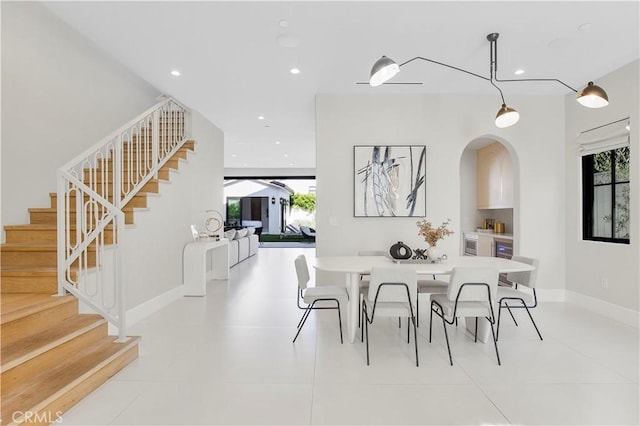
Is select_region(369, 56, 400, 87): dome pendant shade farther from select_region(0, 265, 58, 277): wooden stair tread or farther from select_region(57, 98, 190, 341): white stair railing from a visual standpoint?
select_region(0, 265, 58, 277): wooden stair tread

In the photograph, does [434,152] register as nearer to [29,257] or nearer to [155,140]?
[155,140]

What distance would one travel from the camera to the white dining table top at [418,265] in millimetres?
2877

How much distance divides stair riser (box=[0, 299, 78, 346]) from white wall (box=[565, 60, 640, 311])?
5.53 meters

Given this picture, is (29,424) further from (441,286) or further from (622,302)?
Result: (622,302)

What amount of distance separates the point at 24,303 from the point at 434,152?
471 centimetres

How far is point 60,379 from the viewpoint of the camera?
204cm

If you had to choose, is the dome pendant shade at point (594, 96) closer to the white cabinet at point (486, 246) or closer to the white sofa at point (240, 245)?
the white cabinet at point (486, 246)

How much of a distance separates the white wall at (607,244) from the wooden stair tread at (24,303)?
5546 mm

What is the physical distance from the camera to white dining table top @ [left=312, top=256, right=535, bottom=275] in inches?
113

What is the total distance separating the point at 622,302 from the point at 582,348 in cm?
132

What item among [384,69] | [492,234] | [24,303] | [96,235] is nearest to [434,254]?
[384,69]

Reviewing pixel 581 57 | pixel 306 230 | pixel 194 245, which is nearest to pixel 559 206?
pixel 581 57

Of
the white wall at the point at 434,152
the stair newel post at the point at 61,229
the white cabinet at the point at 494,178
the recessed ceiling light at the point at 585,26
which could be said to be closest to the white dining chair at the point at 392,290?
the white wall at the point at 434,152

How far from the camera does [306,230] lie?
47.0 ft
